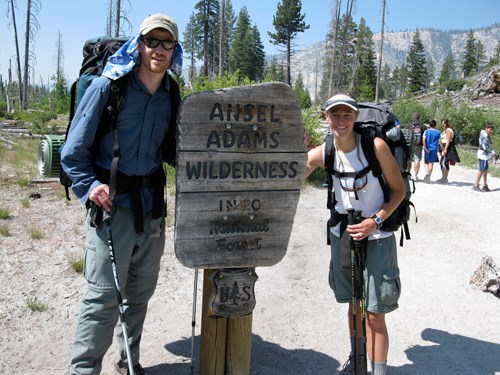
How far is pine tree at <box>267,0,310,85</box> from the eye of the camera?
44688 mm

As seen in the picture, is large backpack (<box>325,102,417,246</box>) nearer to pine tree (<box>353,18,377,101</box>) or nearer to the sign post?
the sign post

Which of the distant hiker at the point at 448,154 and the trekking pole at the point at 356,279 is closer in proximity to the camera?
the trekking pole at the point at 356,279

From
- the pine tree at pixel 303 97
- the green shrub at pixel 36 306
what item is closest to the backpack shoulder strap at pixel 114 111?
the pine tree at pixel 303 97

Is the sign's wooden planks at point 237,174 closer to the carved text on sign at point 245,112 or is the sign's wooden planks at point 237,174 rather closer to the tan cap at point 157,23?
the carved text on sign at point 245,112

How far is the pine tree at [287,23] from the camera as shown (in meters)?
44.7

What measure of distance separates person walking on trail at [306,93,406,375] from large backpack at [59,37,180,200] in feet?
3.14

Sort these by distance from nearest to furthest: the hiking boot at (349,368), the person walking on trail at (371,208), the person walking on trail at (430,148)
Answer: the person walking on trail at (371,208) < the hiking boot at (349,368) < the person walking on trail at (430,148)

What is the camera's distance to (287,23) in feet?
148

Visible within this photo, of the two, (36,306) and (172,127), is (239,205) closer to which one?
(172,127)

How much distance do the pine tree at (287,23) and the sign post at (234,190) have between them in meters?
43.8

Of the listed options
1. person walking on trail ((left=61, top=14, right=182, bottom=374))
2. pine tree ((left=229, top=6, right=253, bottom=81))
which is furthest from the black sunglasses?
pine tree ((left=229, top=6, right=253, bottom=81))

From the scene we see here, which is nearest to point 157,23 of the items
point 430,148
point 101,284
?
point 101,284

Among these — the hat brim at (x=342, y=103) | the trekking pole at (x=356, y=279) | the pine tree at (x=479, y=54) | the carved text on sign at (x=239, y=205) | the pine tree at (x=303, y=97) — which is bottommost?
the trekking pole at (x=356, y=279)

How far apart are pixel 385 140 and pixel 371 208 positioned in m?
0.45
